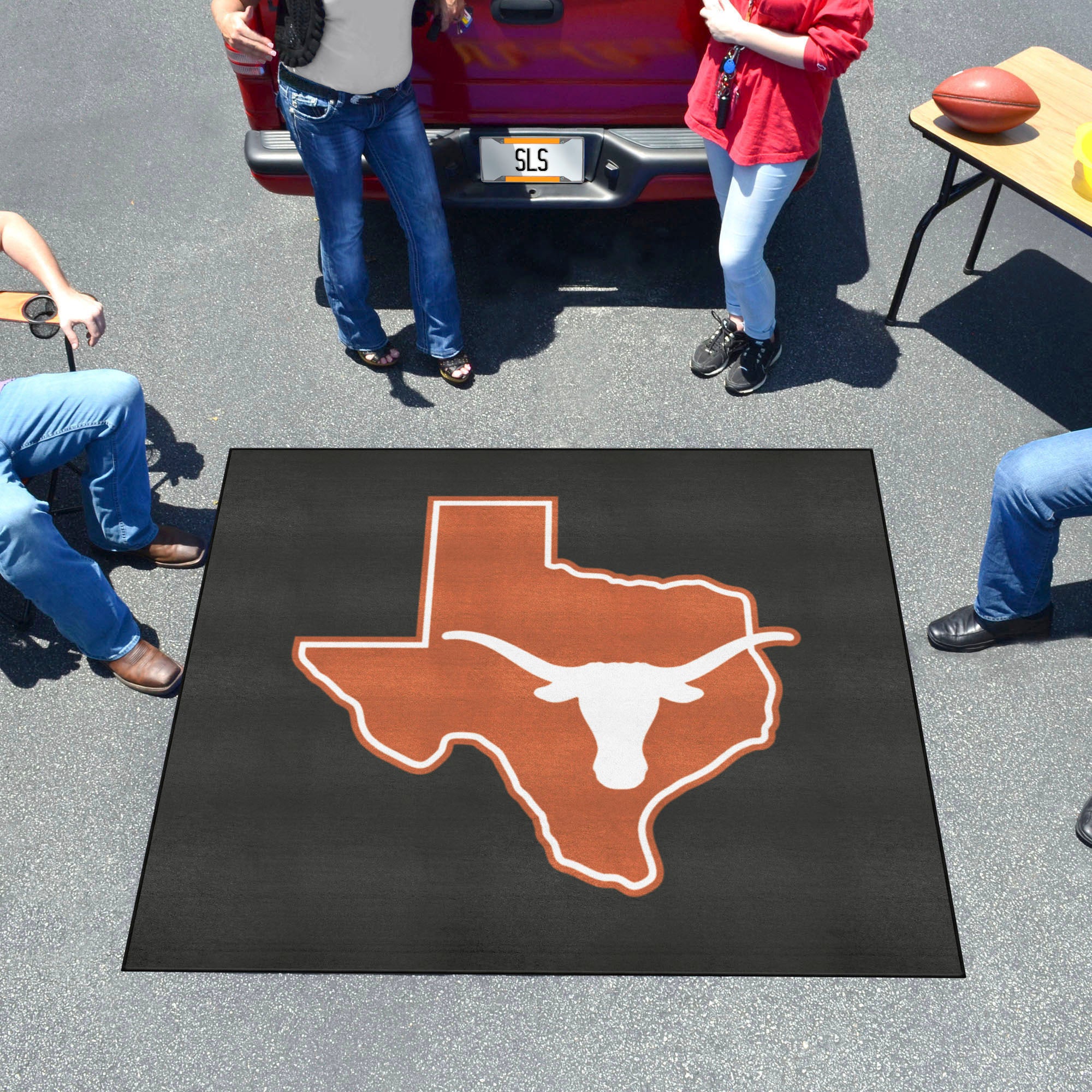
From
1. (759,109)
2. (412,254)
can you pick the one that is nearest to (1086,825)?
(759,109)

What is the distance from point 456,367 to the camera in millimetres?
3461

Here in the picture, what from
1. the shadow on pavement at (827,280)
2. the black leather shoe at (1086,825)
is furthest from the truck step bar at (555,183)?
the black leather shoe at (1086,825)

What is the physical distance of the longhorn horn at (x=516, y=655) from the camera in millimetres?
2846

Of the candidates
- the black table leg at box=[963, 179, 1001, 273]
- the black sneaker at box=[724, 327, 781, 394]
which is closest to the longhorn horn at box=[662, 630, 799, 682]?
the black sneaker at box=[724, 327, 781, 394]

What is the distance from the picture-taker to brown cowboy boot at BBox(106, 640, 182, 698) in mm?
2820

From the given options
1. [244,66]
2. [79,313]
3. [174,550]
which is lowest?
[174,550]

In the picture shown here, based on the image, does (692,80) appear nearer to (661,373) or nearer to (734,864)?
(661,373)

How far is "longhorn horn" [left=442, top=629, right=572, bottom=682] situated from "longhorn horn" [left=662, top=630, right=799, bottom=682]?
1.01 feet

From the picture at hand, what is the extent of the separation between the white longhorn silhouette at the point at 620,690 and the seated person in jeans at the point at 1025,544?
518 millimetres

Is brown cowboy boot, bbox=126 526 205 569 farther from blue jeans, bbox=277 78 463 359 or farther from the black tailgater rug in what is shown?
blue jeans, bbox=277 78 463 359

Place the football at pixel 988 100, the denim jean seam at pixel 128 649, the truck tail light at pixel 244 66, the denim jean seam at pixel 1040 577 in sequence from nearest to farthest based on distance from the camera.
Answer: the denim jean seam at pixel 1040 577, the denim jean seam at pixel 128 649, the football at pixel 988 100, the truck tail light at pixel 244 66

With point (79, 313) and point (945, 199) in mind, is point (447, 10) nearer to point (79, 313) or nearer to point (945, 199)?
point (79, 313)

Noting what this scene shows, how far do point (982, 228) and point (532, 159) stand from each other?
1702 millimetres

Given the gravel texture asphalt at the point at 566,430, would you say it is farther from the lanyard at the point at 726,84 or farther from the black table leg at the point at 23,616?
the lanyard at the point at 726,84
